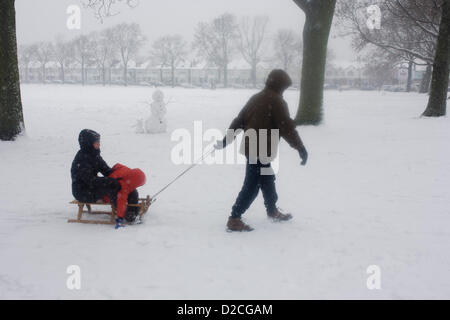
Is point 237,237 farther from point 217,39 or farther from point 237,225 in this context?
point 217,39

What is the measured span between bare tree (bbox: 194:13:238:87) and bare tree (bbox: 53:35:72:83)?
126 feet

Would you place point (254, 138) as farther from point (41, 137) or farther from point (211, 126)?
point (211, 126)

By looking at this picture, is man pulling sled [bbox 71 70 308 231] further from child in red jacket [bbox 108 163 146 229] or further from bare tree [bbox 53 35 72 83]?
bare tree [bbox 53 35 72 83]

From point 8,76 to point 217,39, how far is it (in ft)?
230

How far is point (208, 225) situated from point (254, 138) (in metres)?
1.31

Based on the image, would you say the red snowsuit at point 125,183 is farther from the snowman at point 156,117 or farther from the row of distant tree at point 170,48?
the row of distant tree at point 170,48

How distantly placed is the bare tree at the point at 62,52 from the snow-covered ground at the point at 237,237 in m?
97.8

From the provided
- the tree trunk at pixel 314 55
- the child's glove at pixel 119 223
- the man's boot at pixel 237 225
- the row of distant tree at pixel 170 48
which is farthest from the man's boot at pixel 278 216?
the row of distant tree at pixel 170 48

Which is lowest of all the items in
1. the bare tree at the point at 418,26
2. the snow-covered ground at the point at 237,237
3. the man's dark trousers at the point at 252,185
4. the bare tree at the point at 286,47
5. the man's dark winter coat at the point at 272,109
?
the snow-covered ground at the point at 237,237

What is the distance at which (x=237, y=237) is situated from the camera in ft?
15.4

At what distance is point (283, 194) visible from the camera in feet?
21.6

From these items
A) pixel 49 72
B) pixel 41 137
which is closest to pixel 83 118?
pixel 41 137

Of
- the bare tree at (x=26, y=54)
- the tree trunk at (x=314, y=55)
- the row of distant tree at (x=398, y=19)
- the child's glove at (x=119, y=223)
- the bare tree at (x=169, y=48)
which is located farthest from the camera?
the bare tree at (x=26, y=54)

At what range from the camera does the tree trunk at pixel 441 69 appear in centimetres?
1423
